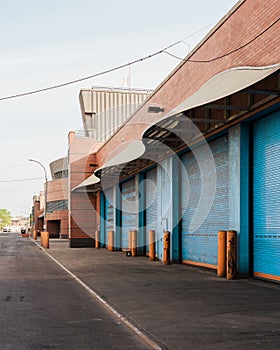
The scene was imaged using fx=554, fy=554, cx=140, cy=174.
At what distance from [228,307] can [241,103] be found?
707 centimetres

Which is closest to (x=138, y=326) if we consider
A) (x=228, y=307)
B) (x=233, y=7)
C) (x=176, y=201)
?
(x=228, y=307)

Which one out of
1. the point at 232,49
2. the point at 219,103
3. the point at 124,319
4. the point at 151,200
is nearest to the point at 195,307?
the point at 124,319

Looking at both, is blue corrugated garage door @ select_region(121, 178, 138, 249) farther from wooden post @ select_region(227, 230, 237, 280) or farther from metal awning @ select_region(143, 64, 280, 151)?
wooden post @ select_region(227, 230, 237, 280)

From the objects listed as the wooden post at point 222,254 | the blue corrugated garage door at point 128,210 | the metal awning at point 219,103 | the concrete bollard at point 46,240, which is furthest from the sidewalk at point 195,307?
the concrete bollard at point 46,240

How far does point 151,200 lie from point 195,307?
1682 centimetres

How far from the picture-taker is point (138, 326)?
28.2 feet

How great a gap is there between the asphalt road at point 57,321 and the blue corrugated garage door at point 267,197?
4926 mm

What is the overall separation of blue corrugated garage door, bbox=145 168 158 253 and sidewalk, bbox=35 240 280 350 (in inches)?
346

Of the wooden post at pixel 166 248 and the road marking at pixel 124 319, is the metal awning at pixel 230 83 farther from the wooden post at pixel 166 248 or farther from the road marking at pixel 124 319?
the wooden post at pixel 166 248

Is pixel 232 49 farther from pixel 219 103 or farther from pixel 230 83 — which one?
pixel 230 83

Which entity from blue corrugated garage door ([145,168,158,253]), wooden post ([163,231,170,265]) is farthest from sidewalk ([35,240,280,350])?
blue corrugated garage door ([145,168,158,253])

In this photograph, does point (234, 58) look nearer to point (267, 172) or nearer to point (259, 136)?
point (259, 136)

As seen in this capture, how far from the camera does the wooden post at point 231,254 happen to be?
15219 millimetres

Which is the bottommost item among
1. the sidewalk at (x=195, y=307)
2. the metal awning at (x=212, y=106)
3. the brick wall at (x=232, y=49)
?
the sidewalk at (x=195, y=307)
